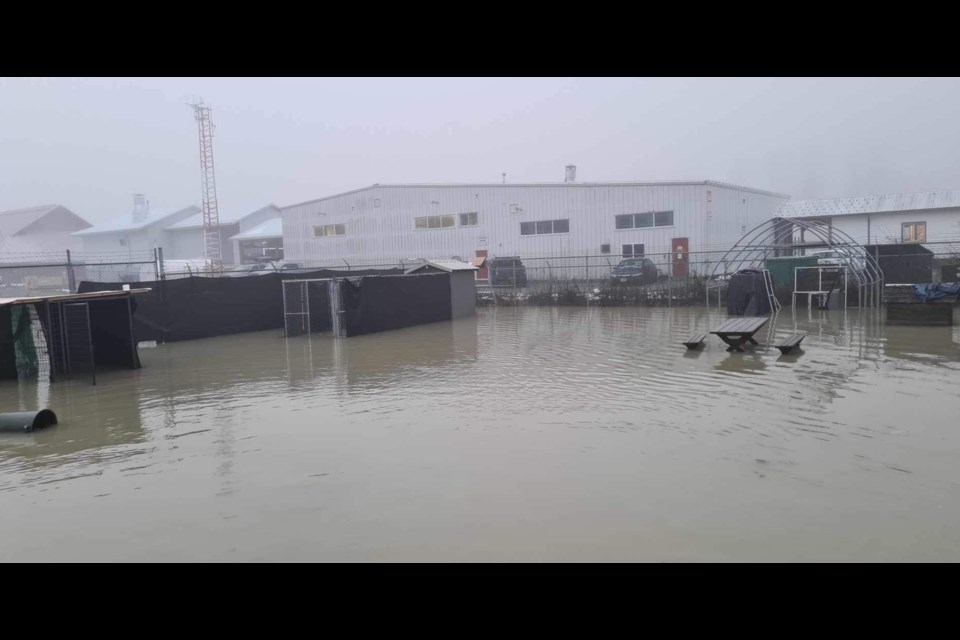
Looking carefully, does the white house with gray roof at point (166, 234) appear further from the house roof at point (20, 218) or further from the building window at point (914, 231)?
the building window at point (914, 231)

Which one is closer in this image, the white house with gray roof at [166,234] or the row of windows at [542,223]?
the row of windows at [542,223]

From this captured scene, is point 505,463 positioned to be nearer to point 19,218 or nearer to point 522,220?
point 522,220

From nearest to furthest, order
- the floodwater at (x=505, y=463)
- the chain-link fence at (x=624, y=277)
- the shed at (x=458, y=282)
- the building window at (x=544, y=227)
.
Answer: the floodwater at (x=505, y=463) → the shed at (x=458, y=282) → the chain-link fence at (x=624, y=277) → the building window at (x=544, y=227)

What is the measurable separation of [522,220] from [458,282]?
15.1 meters

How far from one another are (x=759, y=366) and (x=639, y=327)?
6879 millimetres

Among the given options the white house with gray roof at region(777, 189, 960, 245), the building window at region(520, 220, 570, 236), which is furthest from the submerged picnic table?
the white house with gray roof at region(777, 189, 960, 245)

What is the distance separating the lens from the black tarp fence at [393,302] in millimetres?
17391

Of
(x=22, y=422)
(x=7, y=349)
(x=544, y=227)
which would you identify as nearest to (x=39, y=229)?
(x=544, y=227)

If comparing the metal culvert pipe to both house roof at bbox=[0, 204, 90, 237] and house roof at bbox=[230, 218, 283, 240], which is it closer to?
house roof at bbox=[230, 218, 283, 240]

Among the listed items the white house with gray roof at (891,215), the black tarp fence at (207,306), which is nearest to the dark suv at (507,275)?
the black tarp fence at (207,306)

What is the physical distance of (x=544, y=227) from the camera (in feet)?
119

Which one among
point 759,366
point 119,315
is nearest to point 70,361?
Result: point 119,315

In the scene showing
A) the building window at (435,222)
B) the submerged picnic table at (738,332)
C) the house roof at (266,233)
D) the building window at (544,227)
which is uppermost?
the house roof at (266,233)

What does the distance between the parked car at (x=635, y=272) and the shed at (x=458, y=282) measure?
653 centimetres
